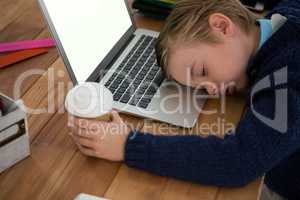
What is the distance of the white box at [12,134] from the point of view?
74cm

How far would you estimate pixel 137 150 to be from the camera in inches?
31.3

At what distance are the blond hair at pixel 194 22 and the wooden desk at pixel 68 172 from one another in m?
0.15

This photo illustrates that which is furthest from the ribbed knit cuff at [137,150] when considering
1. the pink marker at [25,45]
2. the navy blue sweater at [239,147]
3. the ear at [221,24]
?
the pink marker at [25,45]

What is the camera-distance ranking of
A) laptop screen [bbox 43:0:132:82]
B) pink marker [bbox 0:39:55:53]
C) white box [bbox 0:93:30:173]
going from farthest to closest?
1. pink marker [bbox 0:39:55:53]
2. laptop screen [bbox 43:0:132:82]
3. white box [bbox 0:93:30:173]

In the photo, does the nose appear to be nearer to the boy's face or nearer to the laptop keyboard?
the boy's face

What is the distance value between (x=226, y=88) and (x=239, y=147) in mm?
214

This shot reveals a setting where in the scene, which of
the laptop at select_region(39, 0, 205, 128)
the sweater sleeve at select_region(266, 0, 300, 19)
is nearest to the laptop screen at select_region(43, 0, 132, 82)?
the laptop at select_region(39, 0, 205, 128)

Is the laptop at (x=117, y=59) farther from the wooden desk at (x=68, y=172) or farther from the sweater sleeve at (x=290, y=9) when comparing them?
the sweater sleeve at (x=290, y=9)

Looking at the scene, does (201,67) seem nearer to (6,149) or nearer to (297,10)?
(297,10)

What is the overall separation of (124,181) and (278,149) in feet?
0.90

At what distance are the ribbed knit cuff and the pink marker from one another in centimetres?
41

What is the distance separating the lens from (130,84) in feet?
3.17

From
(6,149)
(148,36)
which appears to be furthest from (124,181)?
Result: (148,36)

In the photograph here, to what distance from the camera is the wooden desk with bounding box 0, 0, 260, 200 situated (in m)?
0.75
